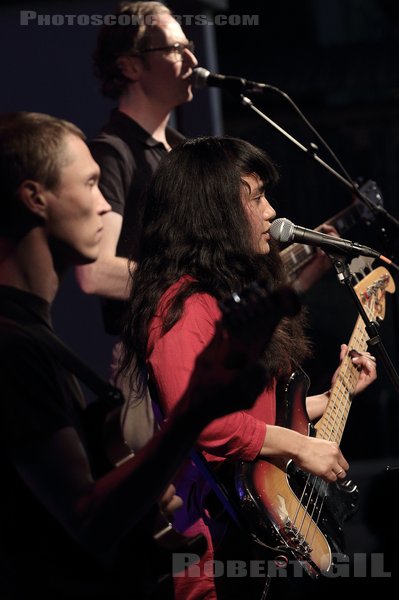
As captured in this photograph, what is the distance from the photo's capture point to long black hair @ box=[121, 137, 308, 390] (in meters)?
2.39

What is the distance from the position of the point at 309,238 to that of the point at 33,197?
93cm

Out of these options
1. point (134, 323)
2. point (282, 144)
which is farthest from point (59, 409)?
point (282, 144)

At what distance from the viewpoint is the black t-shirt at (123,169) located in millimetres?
3318

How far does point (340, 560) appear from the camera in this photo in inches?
97.3

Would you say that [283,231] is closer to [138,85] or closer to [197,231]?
[197,231]

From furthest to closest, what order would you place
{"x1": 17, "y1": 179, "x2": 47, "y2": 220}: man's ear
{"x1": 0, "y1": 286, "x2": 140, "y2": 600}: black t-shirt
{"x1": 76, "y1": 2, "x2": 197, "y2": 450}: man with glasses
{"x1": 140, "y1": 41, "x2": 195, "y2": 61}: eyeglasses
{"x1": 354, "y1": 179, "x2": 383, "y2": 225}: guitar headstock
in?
{"x1": 354, "y1": 179, "x2": 383, "y2": 225}: guitar headstock, {"x1": 140, "y1": 41, "x2": 195, "y2": 61}: eyeglasses, {"x1": 76, "y1": 2, "x2": 197, "y2": 450}: man with glasses, {"x1": 17, "y1": 179, "x2": 47, "y2": 220}: man's ear, {"x1": 0, "y1": 286, "x2": 140, "y2": 600}: black t-shirt

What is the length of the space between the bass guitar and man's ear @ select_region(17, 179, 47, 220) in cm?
92

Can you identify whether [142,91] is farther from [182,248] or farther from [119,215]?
[182,248]

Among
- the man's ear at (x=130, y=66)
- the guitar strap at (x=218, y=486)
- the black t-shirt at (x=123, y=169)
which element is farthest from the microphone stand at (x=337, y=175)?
the guitar strap at (x=218, y=486)

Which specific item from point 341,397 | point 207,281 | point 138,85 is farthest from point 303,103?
point 207,281

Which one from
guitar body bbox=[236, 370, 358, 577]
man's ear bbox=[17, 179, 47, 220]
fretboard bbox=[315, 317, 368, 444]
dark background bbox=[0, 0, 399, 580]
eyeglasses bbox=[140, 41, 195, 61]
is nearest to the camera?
man's ear bbox=[17, 179, 47, 220]

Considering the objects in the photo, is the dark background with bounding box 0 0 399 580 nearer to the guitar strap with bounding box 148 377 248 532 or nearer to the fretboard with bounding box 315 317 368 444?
the fretboard with bounding box 315 317 368 444

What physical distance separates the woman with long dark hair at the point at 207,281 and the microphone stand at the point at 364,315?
17 cm

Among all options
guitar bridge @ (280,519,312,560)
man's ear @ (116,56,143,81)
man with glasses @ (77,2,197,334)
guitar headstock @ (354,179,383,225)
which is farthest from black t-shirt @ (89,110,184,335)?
guitar bridge @ (280,519,312,560)
